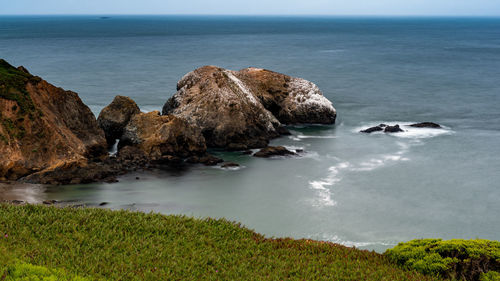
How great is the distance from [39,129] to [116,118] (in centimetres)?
823

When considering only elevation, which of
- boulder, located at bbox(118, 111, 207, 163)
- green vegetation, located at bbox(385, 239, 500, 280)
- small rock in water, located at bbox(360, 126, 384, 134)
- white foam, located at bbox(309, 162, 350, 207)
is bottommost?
white foam, located at bbox(309, 162, 350, 207)

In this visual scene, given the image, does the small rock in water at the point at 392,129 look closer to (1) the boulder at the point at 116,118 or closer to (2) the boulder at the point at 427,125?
(2) the boulder at the point at 427,125

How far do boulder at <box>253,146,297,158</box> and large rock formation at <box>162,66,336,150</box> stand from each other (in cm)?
156

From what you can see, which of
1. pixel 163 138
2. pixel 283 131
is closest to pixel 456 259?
pixel 163 138

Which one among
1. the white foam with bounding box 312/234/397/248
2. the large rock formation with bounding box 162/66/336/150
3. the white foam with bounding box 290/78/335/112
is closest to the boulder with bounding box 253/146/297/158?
the large rock formation with bounding box 162/66/336/150

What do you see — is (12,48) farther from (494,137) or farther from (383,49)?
(494,137)

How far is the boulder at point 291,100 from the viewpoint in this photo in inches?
1831

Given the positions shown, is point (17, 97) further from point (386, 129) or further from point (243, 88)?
point (386, 129)

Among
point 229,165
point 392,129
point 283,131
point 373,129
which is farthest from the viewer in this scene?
point 373,129

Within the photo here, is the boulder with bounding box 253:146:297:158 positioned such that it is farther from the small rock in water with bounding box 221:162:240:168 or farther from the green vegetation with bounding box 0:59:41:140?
the green vegetation with bounding box 0:59:41:140

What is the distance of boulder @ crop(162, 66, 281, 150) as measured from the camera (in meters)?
38.3

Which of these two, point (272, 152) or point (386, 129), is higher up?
point (272, 152)

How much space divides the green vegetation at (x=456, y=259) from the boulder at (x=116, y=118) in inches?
1051

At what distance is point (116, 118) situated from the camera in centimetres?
3831
